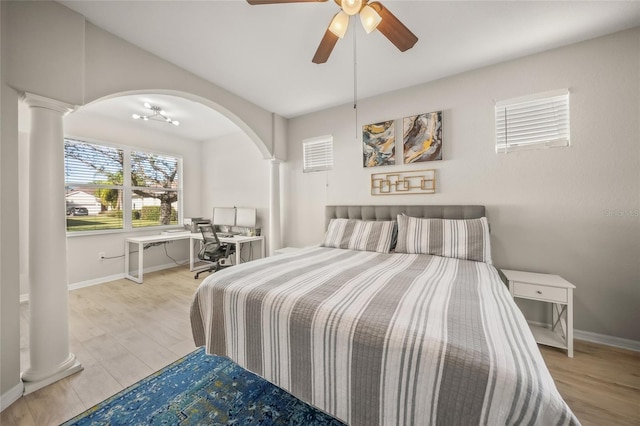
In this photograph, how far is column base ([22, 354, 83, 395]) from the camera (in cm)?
151

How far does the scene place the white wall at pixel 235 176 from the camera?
4305mm

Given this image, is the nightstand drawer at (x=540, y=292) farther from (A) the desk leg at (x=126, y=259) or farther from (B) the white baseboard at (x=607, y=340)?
(A) the desk leg at (x=126, y=259)

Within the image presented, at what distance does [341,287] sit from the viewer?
54.4 inches

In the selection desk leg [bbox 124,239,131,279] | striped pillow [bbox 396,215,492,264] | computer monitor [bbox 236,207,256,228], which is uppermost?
computer monitor [bbox 236,207,256,228]

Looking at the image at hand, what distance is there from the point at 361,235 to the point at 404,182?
34.8 inches

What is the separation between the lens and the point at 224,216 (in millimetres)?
4539

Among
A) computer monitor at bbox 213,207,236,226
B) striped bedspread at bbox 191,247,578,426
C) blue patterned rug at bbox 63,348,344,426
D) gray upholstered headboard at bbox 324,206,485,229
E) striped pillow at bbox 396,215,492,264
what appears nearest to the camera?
striped bedspread at bbox 191,247,578,426

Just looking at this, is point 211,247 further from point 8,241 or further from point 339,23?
point 339,23

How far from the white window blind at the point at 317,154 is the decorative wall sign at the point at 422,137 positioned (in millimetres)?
1093

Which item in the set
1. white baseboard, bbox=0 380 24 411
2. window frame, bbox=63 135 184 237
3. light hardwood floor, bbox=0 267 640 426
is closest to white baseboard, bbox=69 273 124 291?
light hardwood floor, bbox=0 267 640 426

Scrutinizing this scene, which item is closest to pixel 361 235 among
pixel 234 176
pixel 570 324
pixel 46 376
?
pixel 570 324

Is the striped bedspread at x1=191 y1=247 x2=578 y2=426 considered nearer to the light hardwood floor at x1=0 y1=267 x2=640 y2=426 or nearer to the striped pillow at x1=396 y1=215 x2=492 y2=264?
the striped pillow at x1=396 y1=215 x2=492 y2=264

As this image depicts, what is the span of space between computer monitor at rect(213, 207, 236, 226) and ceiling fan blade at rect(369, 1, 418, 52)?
3.75 m

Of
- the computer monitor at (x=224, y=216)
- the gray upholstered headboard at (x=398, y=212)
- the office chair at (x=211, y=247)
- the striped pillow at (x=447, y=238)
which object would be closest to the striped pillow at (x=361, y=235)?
the striped pillow at (x=447, y=238)
